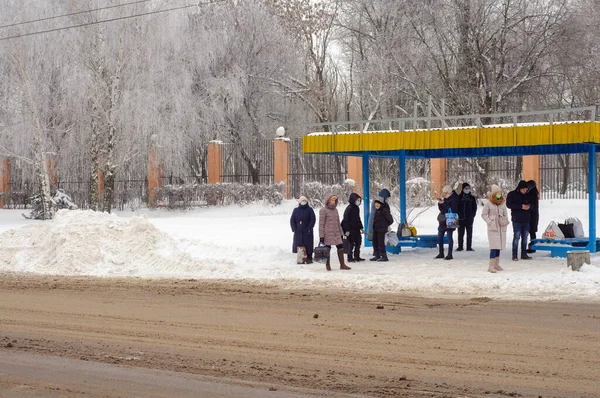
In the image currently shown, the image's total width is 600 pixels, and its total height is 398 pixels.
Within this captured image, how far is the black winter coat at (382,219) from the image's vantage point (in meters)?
19.2

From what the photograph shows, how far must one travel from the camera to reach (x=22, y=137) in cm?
3372

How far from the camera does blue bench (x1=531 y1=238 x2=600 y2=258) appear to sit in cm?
1869

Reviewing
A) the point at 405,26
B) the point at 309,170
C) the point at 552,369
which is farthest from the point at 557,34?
the point at 552,369

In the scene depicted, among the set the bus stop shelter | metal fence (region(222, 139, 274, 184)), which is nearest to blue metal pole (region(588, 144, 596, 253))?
the bus stop shelter

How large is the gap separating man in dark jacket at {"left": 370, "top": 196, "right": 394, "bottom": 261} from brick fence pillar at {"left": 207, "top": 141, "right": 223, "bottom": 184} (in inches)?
824

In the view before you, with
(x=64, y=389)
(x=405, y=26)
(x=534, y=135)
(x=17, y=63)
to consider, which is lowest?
(x=64, y=389)

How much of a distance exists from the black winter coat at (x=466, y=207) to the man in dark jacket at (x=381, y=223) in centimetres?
177

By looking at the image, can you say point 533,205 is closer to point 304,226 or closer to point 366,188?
point 366,188

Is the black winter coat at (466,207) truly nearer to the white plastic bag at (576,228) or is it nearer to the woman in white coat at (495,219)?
the white plastic bag at (576,228)

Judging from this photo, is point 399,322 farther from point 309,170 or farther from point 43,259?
point 309,170

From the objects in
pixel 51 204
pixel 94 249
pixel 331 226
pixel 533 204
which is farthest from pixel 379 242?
pixel 51 204

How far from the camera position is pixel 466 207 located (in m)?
20.0

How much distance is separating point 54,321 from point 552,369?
21.9ft

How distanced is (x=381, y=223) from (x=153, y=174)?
20567 mm
